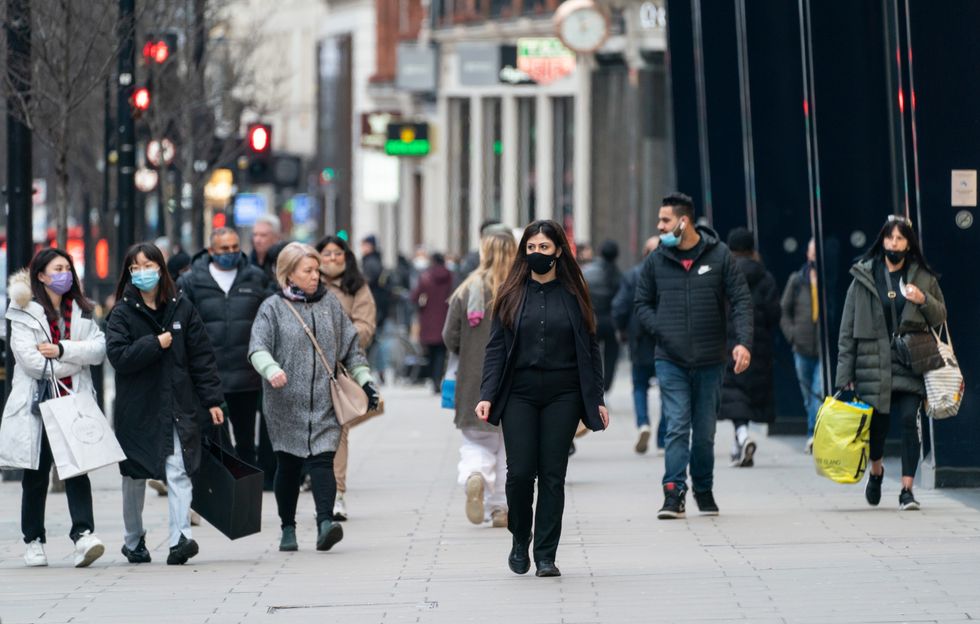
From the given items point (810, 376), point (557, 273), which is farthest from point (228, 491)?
point (810, 376)

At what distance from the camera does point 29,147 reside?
54.4 ft

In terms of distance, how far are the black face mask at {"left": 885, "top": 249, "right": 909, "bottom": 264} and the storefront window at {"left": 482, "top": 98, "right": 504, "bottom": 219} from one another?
40.2 m

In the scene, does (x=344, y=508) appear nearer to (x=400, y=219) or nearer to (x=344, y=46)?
(x=400, y=219)

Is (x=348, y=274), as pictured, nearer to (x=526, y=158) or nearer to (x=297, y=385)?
(x=297, y=385)

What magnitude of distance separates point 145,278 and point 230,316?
245 centimetres

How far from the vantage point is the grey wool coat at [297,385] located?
39.3 ft

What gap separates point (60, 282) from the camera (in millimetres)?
11719

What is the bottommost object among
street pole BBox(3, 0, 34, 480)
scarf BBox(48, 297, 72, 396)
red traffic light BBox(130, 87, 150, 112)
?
scarf BBox(48, 297, 72, 396)

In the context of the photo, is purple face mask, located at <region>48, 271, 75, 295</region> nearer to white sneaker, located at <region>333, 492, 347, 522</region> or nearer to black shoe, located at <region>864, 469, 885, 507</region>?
white sneaker, located at <region>333, 492, 347, 522</region>

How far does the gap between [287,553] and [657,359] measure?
2508 mm

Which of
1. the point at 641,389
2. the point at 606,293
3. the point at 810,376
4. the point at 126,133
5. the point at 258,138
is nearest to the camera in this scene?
the point at 810,376

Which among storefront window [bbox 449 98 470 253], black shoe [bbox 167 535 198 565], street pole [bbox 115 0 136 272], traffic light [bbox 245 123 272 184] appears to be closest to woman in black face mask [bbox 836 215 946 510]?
black shoe [bbox 167 535 198 565]

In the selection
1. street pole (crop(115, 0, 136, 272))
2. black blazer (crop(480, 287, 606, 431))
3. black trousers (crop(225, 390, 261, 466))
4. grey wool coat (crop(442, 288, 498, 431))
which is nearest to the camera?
black blazer (crop(480, 287, 606, 431))

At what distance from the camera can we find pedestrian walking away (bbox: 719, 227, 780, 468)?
1683cm
